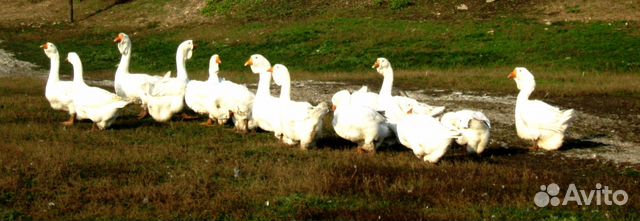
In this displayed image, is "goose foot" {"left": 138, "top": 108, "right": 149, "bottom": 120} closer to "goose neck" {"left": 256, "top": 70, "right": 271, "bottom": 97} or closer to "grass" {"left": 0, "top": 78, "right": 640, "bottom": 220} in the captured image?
"grass" {"left": 0, "top": 78, "right": 640, "bottom": 220}

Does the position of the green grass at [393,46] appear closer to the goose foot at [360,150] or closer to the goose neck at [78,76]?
the goose neck at [78,76]

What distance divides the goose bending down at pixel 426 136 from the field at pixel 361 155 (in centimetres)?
22

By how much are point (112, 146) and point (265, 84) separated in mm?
3517

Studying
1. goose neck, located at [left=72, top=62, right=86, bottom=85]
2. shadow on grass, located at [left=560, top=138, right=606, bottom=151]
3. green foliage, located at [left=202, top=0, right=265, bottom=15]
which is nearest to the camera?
shadow on grass, located at [left=560, top=138, right=606, bottom=151]

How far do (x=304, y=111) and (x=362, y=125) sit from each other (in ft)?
3.41

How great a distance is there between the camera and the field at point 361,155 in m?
9.07

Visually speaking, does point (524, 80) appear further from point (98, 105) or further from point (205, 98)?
point (98, 105)

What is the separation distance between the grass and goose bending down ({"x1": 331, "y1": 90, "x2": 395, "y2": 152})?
278mm

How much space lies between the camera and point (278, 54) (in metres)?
A: 35.5

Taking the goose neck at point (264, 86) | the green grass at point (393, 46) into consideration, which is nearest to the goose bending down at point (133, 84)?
the goose neck at point (264, 86)

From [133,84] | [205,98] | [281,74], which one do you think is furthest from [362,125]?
[133,84]

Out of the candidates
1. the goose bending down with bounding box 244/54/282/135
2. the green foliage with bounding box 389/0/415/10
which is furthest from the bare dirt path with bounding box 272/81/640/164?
the green foliage with bounding box 389/0/415/10

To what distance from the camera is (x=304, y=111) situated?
12938 millimetres

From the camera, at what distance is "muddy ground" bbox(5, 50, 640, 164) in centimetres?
1403
